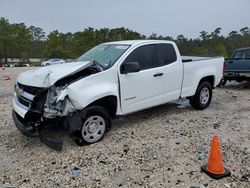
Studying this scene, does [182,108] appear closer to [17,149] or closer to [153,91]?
[153,91]

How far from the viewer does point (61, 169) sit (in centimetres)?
407

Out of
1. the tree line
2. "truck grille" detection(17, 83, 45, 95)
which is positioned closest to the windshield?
"truck grille" detection(17, 83, 45, 95)

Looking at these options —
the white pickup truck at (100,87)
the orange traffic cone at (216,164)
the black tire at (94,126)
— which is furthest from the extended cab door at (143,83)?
the orange traffic cone at (216,164)

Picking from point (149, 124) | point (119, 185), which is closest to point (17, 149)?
point (119, 185)

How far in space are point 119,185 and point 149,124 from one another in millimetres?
2639

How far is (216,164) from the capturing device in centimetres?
381

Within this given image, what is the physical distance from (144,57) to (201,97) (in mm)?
2379

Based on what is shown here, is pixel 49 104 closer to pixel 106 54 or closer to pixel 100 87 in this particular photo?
pixel 100 87

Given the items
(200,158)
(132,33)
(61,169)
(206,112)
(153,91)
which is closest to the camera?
(61,169)

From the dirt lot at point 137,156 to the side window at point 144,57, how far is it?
4.38 ft

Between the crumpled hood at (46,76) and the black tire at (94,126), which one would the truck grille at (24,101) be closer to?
the crumpled hood at (46,76)

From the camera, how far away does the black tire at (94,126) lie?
4711 mm

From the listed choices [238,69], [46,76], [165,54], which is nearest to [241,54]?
[238,69]

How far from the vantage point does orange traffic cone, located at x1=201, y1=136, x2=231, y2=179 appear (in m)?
3.76
